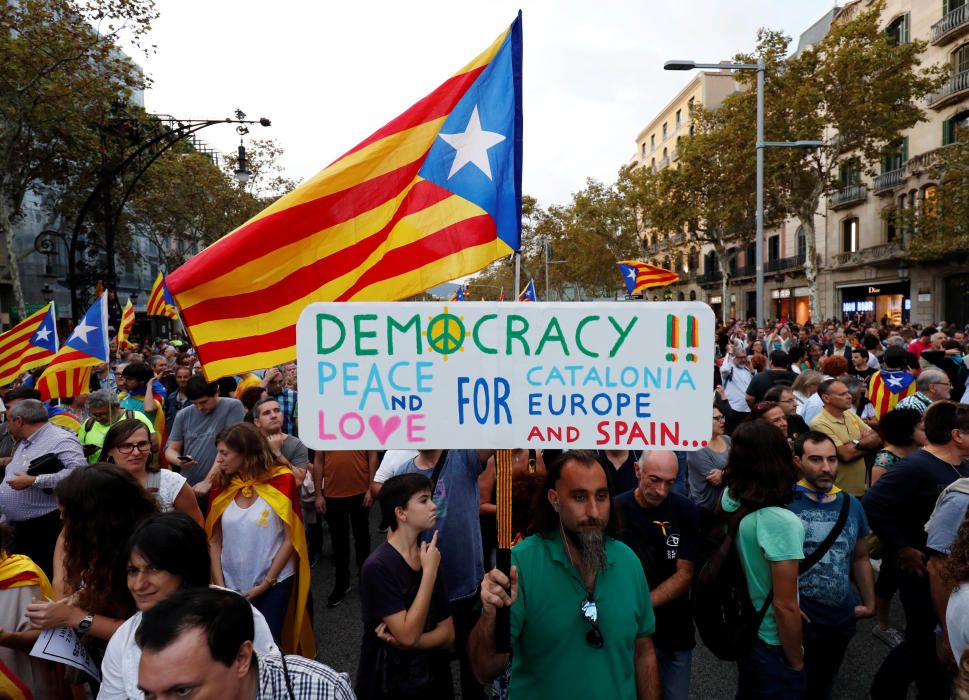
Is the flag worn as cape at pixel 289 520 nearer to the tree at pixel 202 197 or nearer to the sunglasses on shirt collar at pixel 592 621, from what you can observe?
the sunglasses on shirt collar at pixel 592 621

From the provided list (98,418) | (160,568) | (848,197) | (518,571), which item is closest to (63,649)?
(160,568)

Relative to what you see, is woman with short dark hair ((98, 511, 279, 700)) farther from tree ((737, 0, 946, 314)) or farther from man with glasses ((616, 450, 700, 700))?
tree ((737, 0, 946, 314))

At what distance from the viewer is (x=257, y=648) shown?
2.14 m

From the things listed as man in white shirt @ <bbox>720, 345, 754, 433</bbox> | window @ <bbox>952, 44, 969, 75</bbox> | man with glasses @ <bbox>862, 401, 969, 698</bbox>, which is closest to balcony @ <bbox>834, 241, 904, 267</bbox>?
window @ <bbox>952, 44, 969, 75</bbox>

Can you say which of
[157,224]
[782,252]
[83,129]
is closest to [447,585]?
[83,129]


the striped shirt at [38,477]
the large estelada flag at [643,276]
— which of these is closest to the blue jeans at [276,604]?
the striped shirt at [38,477]

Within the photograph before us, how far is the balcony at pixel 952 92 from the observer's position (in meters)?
25.0

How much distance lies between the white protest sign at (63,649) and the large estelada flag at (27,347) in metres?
5.48

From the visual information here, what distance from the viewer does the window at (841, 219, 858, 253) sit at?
110 feet

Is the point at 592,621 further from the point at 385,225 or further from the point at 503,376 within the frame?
Result: the point at 385,225

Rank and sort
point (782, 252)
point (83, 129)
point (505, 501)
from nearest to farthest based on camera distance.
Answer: point (505, 501) < point (83, 129) < point (782, 252)

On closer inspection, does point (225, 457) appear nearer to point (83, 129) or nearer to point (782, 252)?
Answer: point (83, 129)

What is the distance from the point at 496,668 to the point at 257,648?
804mm

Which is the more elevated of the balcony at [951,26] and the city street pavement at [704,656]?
the balcony at [951,26]
